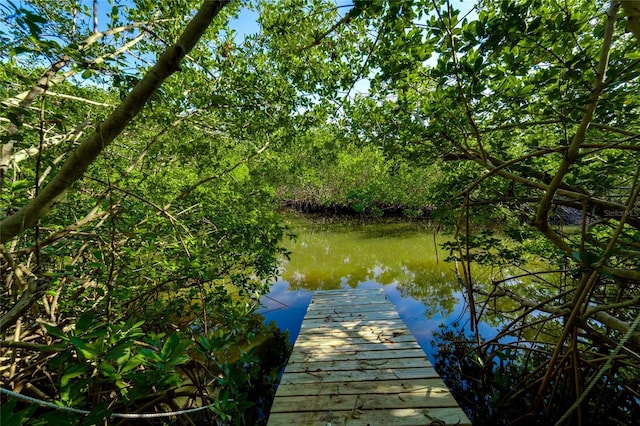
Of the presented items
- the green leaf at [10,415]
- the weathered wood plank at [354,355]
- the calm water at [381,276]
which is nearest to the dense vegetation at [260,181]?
the green leaf at [10,415]

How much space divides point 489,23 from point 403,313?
470 centimetres

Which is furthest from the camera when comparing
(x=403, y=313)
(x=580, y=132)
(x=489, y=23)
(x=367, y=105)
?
(x=403, y=313)

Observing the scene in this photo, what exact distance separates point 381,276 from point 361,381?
4834 mm

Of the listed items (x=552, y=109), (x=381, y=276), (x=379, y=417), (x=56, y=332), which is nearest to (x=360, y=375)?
(x=379, y=417)

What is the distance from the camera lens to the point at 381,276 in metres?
7.24

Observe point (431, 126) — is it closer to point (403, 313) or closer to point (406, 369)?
point (406, 369)

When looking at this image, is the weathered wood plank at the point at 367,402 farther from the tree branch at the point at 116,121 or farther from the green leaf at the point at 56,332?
the tree branch at the point at 116,121

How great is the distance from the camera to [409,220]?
1568 centimetres

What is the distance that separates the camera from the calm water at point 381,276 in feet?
16.2

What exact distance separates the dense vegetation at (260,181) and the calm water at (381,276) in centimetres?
84

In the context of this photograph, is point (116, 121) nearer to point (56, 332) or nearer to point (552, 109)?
point (56, 332)

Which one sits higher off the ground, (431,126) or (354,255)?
(431,126)

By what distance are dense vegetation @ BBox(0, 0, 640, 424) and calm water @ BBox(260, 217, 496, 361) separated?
0.84 meters

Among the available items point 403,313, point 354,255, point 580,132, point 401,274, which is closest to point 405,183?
point 354,255
